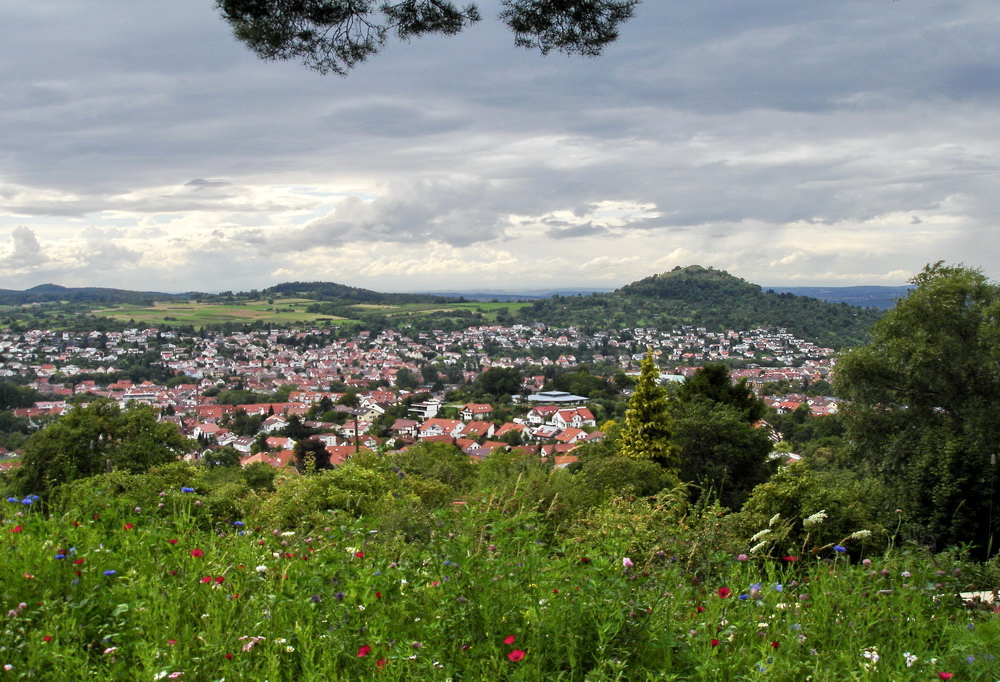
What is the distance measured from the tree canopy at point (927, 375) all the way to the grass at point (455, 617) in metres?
9.00

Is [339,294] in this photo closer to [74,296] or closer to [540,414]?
[74,296]

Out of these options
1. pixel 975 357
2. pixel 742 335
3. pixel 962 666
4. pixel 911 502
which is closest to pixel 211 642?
pixel 962 666

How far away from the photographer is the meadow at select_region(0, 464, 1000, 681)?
78.5 inches

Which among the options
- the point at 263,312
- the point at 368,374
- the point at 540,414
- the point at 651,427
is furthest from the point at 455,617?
the point at 263,312

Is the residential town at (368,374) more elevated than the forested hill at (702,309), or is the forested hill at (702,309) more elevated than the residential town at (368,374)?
the forested hill at (702,309)

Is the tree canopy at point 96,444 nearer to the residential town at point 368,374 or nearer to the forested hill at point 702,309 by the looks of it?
the residential town at point 368,374

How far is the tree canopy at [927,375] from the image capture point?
36.8ft

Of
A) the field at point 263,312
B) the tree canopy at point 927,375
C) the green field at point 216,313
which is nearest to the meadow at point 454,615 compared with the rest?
the tree canopy at point 927,375

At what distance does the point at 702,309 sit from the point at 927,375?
121 meters

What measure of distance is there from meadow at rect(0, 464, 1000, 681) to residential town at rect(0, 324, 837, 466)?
28.4 meters

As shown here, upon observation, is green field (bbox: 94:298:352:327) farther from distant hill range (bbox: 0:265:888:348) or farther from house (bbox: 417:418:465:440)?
house (bbox: 417:418:465:440)

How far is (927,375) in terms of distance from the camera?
462 inches

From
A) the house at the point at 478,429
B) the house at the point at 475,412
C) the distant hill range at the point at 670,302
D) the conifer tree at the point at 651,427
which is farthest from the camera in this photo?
the distant hill range at the point at 670,302

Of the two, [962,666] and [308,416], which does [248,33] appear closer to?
[962,666]
